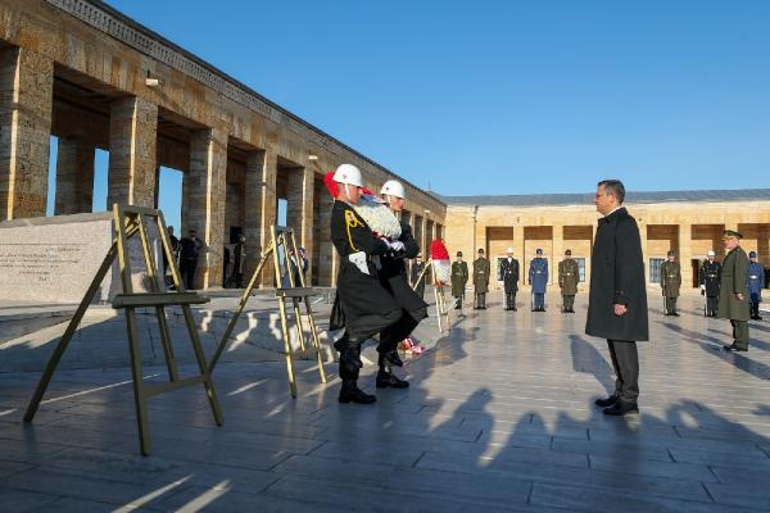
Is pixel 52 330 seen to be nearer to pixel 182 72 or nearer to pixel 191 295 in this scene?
pixel 191 295

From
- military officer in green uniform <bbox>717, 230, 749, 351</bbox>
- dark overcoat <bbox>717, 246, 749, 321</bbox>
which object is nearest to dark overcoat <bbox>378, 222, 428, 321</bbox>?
military officer in green uniform <bbox>717, 230, 749, 351</bbox>

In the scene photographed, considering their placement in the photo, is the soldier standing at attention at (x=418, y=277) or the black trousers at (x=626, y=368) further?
the soldier standing at attention at (x=418, y=277)

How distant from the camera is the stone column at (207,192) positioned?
17797mm

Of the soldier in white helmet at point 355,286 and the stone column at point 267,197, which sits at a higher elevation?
the stone column at point 267,197

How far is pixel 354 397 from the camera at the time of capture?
15.8 ft

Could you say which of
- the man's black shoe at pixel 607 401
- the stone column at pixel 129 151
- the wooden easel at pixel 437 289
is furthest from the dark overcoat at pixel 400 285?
the stone column at pixel 129 151

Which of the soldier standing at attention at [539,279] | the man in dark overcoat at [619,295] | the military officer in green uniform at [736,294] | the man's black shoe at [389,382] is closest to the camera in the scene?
the man in dark overcoat at [619,295]

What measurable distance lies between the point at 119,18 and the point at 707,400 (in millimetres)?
14497

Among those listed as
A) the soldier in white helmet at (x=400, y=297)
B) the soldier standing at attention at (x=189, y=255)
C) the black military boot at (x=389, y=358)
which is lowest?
the black military boot at (x=389, y=358)

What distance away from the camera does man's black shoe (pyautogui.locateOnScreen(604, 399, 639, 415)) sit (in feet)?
14.8

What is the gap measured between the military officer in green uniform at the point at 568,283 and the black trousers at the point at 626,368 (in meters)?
14.5

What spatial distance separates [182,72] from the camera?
16266 millimetres

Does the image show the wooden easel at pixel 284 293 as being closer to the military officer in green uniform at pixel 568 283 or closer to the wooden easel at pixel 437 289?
the wooden easel at pixel 437 289

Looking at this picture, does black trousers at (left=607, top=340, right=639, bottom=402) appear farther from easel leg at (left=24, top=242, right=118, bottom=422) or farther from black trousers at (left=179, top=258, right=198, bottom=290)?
black trousers at (left=179, top=258, right=198, bottom=290)
